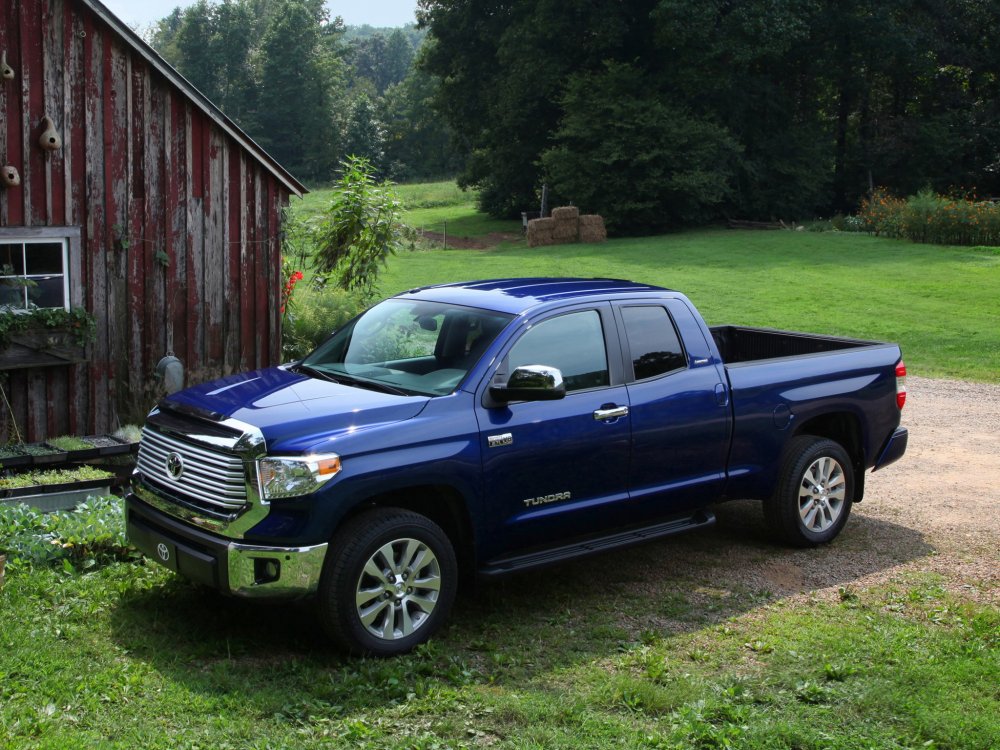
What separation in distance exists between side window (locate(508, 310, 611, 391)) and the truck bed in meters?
2.17

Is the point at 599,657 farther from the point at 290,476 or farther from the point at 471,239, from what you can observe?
the point at 471,239

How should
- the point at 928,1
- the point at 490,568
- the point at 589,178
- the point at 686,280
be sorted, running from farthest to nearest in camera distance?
the point at 928,1 → the point at 589,178 → the point at 686,280 → the point at 490,568

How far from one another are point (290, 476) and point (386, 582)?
30.2 inches

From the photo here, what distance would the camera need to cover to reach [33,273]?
10789mm

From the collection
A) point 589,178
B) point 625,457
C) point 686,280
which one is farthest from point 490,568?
point 589,178

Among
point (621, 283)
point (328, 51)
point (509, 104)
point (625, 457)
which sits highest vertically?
point (328, 51)

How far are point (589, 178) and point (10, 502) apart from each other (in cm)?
3328

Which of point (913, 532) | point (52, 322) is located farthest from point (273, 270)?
point (913, 532)

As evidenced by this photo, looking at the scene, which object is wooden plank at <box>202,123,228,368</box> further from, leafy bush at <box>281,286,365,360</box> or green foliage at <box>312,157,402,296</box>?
green foliage at <box>312,157,402,296</box>

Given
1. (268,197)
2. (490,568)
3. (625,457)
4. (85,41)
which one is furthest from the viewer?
(268,197)

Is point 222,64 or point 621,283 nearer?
point 621,283

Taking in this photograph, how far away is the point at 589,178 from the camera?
3944 centimetres

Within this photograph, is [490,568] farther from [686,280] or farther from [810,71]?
[810,71]

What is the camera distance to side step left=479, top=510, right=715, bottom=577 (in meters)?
6.29
